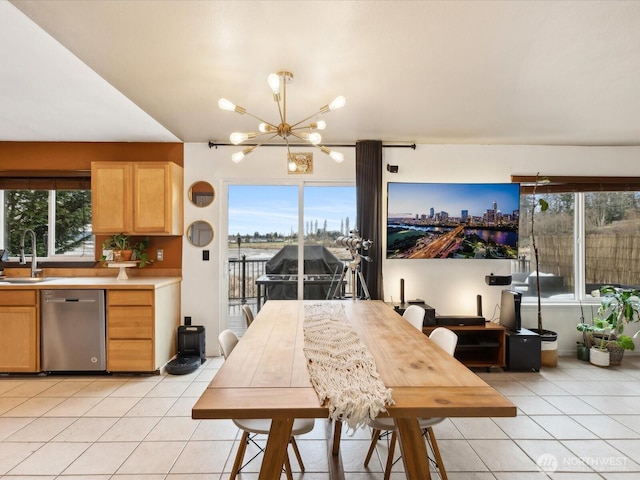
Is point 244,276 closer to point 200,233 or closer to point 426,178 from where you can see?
point 200,233

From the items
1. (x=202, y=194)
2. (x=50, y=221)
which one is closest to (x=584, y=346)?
(x=202, y=194)

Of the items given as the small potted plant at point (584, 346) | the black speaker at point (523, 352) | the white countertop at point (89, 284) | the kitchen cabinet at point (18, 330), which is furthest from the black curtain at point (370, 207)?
the kitchen cabinet at point (18, 330)

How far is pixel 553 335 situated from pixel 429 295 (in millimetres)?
1262

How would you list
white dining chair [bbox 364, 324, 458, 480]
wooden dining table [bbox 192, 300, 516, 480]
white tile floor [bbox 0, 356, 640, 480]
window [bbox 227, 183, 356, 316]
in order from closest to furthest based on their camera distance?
wooden dining table [bbox 192, 300, 516, 480] → white dining chair [bbox 364, 324, 458, 480] → white tile floor [bbox 0, 356, 640, 480] → window [bbox 227, 183, 356, 316]

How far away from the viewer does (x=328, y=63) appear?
7.07 feet

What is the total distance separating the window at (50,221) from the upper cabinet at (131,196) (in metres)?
0.57

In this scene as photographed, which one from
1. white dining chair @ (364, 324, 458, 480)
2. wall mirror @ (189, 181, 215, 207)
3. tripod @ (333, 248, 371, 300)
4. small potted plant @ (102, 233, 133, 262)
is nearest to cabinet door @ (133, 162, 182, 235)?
small potted plant @ (102, 233, 133, 262)

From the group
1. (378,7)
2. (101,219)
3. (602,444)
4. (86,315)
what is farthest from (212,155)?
(602,444)

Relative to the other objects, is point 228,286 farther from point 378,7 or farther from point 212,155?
point 378,7

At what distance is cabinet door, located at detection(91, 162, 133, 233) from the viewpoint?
353 centimetres

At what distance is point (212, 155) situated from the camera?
12.8 feet

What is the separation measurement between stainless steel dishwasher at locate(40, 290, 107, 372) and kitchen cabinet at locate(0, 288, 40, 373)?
0.08 metres

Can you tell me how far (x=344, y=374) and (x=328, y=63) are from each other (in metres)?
1.79

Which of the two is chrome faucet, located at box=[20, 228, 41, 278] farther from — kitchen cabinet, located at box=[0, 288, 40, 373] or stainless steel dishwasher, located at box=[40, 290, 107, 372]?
stainless steel dishwasher, located at box=[40, 290, 107, 372]
